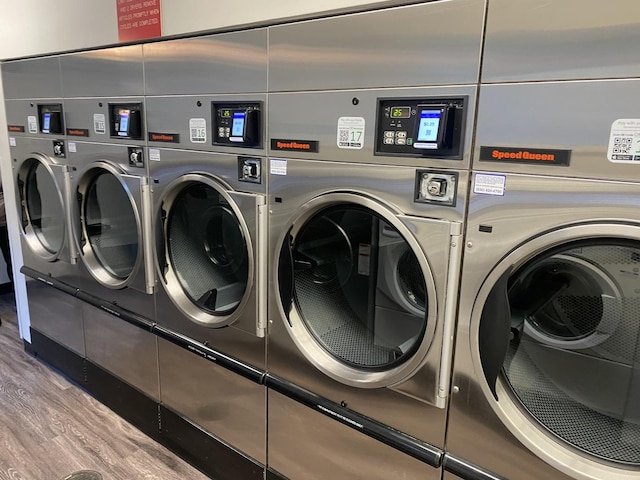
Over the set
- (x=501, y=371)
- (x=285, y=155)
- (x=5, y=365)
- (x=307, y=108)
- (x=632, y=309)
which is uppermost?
(x=307, y=108)

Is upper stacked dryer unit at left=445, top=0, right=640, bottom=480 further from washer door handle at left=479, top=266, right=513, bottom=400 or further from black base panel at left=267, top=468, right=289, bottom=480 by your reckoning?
black base panel at left=267, top=468, right=289, bottom=480

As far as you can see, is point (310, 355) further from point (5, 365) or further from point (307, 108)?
point (5, 365)

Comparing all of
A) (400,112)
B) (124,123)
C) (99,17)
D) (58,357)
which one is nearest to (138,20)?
(99,17)

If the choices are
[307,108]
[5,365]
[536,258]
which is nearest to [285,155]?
[307,108]

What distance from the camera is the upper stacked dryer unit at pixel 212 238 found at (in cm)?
182

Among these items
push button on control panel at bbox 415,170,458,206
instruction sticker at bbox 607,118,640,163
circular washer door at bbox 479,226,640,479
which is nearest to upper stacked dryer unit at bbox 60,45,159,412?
push button on control panel at bbox 415,170,458,206

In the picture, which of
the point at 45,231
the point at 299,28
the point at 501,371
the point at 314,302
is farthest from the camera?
the point at 45,231

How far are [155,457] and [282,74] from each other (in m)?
1.91

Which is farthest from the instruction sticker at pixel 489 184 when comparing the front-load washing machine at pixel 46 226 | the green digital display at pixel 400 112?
the front-load washing machine at pixel 46 226

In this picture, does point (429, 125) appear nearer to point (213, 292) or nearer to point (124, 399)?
point (213, 292)

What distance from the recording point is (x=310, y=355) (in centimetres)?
178

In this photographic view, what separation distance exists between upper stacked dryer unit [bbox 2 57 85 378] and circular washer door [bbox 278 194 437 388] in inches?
62.3

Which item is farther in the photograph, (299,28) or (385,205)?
(299,28)

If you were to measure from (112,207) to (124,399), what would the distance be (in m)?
1.04
